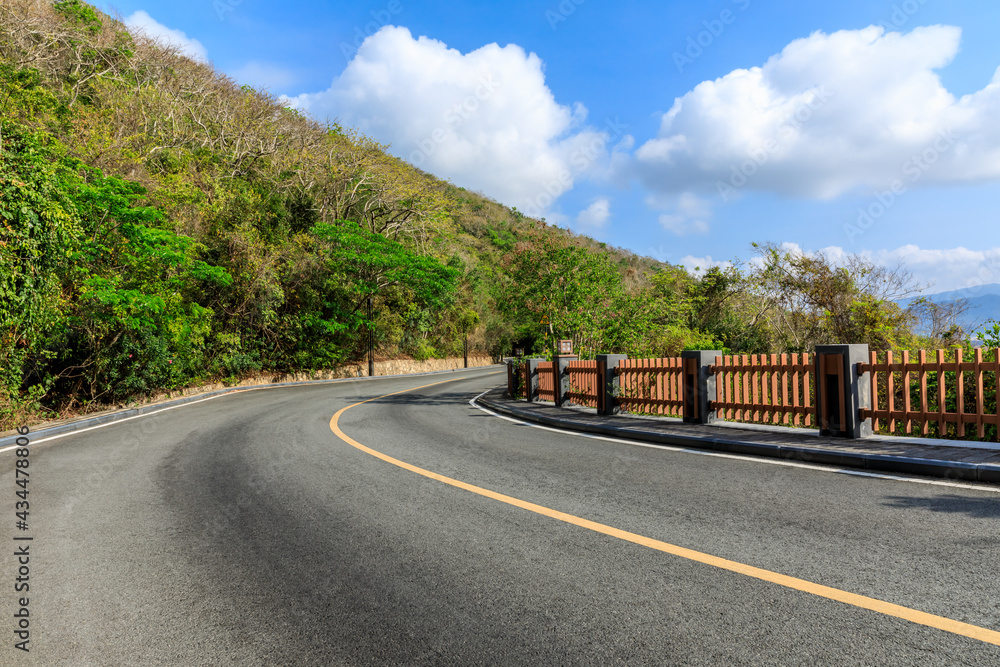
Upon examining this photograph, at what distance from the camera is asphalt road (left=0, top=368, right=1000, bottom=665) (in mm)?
2605

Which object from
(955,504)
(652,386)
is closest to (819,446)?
(955,504)

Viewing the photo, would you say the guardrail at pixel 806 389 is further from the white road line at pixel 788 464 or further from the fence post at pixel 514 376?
the fence post at pixel 514 376

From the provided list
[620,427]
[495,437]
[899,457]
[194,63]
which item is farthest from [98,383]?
[194,63]

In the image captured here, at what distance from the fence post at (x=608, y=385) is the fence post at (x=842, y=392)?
450 cm

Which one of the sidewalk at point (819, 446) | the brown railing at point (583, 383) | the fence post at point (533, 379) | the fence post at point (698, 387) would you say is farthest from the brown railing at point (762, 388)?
the fence post at point (533, 379)

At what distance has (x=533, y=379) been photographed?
635 inches

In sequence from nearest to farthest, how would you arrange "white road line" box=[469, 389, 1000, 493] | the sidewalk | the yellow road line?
1. the yellow road line
2. "white road line" box=[469, 389, 1000, 493]
3. the sidewalk

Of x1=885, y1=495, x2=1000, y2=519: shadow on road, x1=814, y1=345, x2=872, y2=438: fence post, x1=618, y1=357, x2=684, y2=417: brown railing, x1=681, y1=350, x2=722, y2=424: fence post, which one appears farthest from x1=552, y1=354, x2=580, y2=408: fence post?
x1=885, y1=495, x2=1000, y2=519: shadow on road

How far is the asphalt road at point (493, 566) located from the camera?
261cm

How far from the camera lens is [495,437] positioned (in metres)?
9.38

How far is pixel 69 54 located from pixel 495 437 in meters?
31.3

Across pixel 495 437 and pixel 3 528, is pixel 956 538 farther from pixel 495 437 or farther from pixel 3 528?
pixel 3 528

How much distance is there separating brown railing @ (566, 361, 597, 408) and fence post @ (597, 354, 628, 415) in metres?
0.58

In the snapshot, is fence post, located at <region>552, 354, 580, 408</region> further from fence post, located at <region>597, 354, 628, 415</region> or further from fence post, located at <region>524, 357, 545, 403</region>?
fence post, located at <region>597, 354, 628, 415</region>
